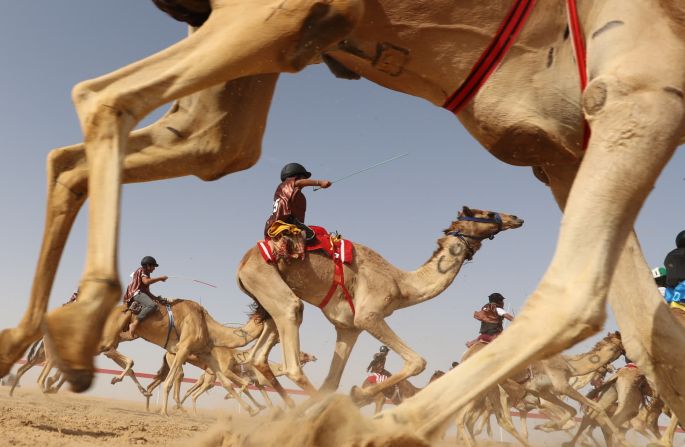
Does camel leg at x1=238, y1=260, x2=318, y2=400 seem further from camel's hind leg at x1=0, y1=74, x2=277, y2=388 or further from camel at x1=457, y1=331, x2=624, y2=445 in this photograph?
camel's hind leg at x1=0, y1=74, x2=277, y2=388

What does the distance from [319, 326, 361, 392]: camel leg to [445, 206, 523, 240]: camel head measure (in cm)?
261

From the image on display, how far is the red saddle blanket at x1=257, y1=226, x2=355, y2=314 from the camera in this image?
32.5ft

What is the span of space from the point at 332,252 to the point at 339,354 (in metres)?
1.53

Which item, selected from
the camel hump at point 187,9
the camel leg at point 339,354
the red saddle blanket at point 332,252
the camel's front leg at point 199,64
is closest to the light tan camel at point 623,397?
the camel leg at point 339,354

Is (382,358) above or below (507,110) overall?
below

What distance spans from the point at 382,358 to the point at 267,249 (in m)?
12.4

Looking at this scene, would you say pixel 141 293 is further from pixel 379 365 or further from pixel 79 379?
pixel 79 379

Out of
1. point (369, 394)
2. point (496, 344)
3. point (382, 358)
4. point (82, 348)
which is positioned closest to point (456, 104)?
point (496, 344)

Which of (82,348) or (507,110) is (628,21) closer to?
(507,110)

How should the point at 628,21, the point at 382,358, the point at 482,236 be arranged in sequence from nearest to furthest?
the point at 628,21, the point at 482,236, the point at 382,358

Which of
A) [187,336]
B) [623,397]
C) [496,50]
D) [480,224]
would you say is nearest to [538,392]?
[623,397]

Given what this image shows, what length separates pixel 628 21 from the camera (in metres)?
2.40

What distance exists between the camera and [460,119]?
2877 millimetres

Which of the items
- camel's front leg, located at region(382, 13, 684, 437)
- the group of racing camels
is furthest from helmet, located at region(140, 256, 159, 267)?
camel's front leg, located at region(382, 13, 684, 437)
